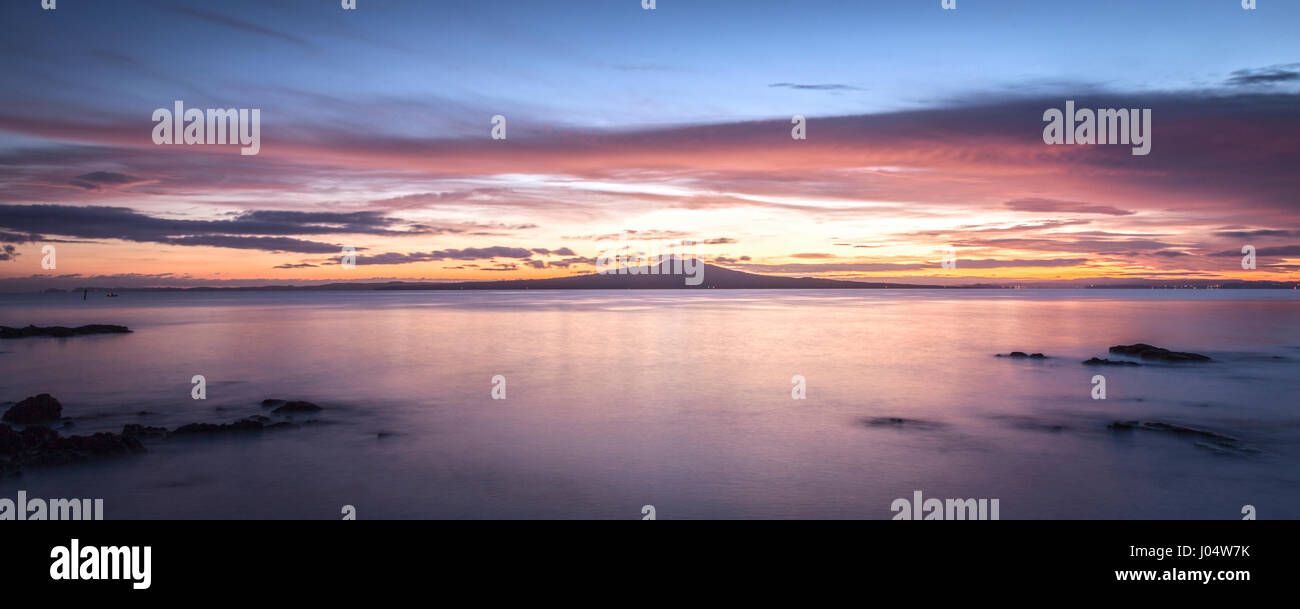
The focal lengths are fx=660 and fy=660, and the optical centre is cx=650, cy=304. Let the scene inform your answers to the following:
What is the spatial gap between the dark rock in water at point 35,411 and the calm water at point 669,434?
694 millimetres

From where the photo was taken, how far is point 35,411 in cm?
1330

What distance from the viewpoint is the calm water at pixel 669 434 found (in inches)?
370

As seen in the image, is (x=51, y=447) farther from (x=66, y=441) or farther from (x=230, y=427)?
(x=230, y=427)

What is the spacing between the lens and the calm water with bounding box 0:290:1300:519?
9406mm

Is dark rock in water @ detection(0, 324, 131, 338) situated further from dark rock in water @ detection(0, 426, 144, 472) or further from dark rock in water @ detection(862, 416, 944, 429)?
dark rock in water @ detection(862, 416, 944, 429)

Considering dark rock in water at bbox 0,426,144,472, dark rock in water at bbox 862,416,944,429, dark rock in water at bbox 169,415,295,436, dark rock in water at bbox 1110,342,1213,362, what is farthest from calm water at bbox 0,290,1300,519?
dark rock in water at bbox 1110,342,1213,362

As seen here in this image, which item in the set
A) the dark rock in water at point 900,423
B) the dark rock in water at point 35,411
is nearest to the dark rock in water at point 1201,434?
the dark rock in water at point 900,423

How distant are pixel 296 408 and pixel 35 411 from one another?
4701 mm

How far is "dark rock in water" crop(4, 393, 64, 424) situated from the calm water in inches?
27.3

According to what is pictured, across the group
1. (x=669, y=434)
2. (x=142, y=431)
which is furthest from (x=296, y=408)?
(x=669, y=434)
